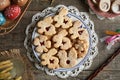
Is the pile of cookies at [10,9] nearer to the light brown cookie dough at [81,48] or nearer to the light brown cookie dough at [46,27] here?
the light brown cookie dough at [46,27]

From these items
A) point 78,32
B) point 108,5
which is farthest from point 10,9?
point 108,5

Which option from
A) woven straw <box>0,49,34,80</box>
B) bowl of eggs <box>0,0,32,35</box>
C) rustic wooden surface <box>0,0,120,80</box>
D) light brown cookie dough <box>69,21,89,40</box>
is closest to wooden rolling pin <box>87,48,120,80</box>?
rustic wooden surface <box>0,0,120,80</box>

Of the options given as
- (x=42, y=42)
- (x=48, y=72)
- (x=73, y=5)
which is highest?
(x=73, y=5)

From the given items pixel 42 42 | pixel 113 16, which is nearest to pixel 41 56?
pixel 42 42

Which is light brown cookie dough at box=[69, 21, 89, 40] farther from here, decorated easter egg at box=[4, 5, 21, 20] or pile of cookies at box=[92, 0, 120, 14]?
decorated easter egg at box=[4, 5, 21, 20]

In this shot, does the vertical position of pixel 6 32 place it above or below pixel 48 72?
above

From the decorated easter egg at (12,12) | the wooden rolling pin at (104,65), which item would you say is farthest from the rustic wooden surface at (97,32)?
the decorated easter egg at (12,12)

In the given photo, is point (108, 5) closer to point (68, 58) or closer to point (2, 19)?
point (68, 58)

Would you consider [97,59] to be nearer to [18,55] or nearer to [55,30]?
[55,30]
